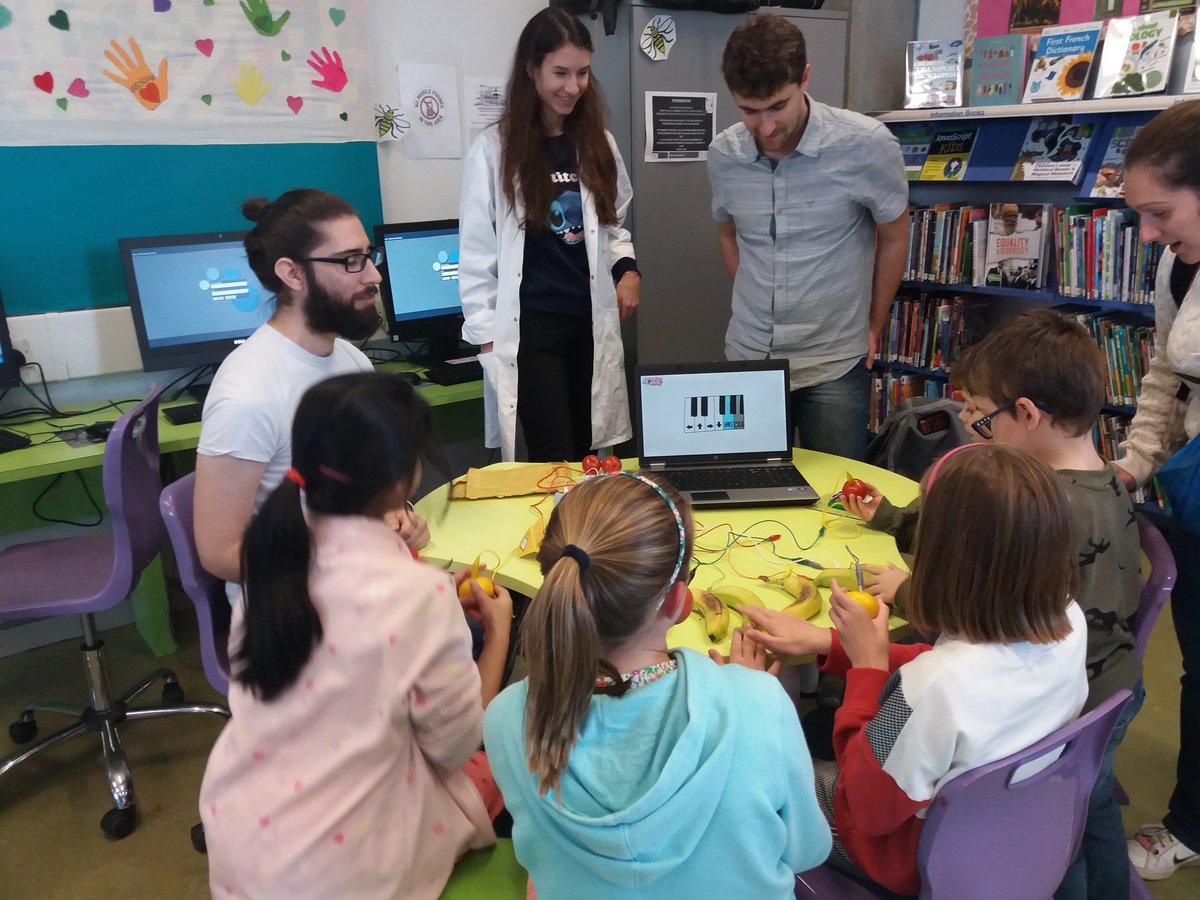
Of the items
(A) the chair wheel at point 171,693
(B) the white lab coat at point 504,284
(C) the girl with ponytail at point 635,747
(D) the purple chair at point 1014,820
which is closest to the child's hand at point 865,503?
(D) the purple chair at point 1014,820

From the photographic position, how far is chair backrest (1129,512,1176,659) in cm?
144

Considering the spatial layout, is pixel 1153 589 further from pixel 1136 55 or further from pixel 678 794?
pixel 1136 55

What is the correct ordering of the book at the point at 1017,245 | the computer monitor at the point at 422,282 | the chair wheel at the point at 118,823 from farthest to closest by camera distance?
1. the book at the point at 1017,245
2. the computer monitor at the point at 422,282
3. the chair wheel at the point at 118,823

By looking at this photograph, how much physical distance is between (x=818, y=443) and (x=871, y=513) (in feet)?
2.49

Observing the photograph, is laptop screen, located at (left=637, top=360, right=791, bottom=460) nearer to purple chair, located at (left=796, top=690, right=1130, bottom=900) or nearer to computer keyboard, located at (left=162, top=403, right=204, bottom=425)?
purple chair, located at (left=796, top=690, right=1130, bottom=900)

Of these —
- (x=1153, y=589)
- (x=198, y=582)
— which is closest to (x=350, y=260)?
A: (x=198, y=582)

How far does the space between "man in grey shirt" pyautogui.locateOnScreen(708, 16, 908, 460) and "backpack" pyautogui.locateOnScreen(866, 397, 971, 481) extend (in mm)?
242

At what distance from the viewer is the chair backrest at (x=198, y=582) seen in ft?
5.57

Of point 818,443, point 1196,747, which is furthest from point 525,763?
point 818,443

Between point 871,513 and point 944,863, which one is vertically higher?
point 871,513

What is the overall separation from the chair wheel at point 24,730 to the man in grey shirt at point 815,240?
223 cm

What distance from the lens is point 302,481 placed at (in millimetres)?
1104

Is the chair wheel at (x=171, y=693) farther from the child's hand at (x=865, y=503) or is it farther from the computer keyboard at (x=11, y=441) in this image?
the child's hand at (x=865, y=503)

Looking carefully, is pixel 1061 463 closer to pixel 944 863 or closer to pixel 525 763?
pixel 944 863
